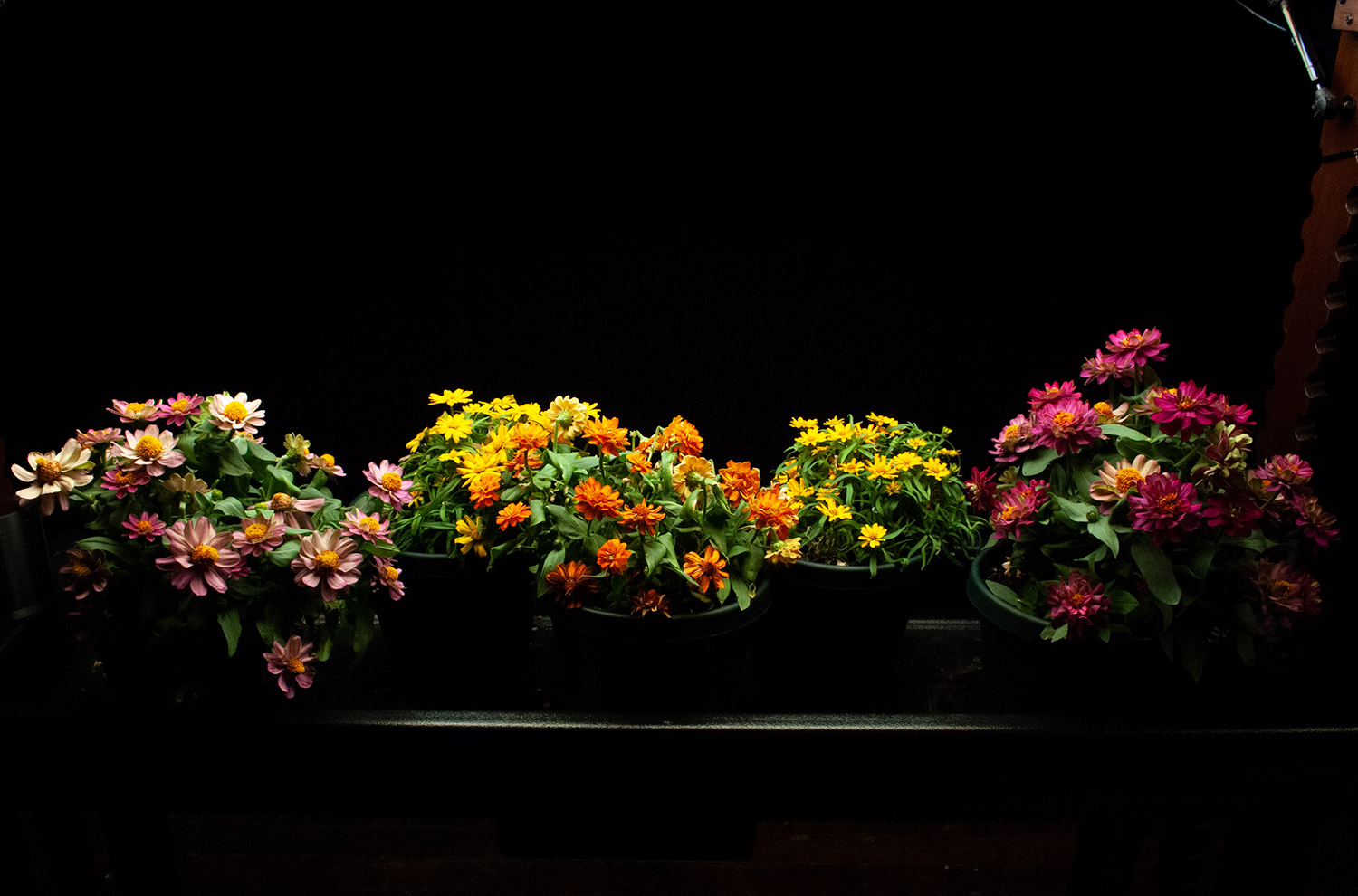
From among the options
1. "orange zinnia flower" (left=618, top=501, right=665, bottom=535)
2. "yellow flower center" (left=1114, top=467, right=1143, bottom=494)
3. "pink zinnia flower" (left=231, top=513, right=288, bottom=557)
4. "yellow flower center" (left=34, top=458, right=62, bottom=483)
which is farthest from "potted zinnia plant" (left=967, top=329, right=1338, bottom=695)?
"yellow flower center" (left=34, top=458, right=62, bottom=483)

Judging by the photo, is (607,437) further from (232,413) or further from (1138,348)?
(1138,348)

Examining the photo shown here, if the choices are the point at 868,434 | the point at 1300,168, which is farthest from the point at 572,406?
the point at 1300,168

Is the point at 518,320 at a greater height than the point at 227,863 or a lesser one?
greater

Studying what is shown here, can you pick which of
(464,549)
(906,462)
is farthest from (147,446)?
(906,462)

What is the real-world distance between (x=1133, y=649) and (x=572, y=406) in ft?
2.24

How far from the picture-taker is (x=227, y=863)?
1.65 meters

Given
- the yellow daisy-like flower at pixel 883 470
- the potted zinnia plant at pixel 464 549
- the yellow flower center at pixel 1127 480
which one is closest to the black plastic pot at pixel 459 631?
the potted zinnia plant at pixel 464 549

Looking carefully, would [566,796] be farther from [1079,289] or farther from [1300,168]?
[1300,168]

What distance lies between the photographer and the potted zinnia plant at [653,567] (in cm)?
94

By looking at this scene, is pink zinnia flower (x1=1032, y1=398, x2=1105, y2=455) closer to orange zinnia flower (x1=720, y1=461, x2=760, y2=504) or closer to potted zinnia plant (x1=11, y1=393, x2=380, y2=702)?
orange zinnia flower (x1=720, y1=461, x2=760, y2=504)

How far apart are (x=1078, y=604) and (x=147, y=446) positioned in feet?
3.20

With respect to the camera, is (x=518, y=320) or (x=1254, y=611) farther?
(x=518, y=320)

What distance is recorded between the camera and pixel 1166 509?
917mm

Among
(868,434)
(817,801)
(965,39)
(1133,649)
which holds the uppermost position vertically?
(965,39)
